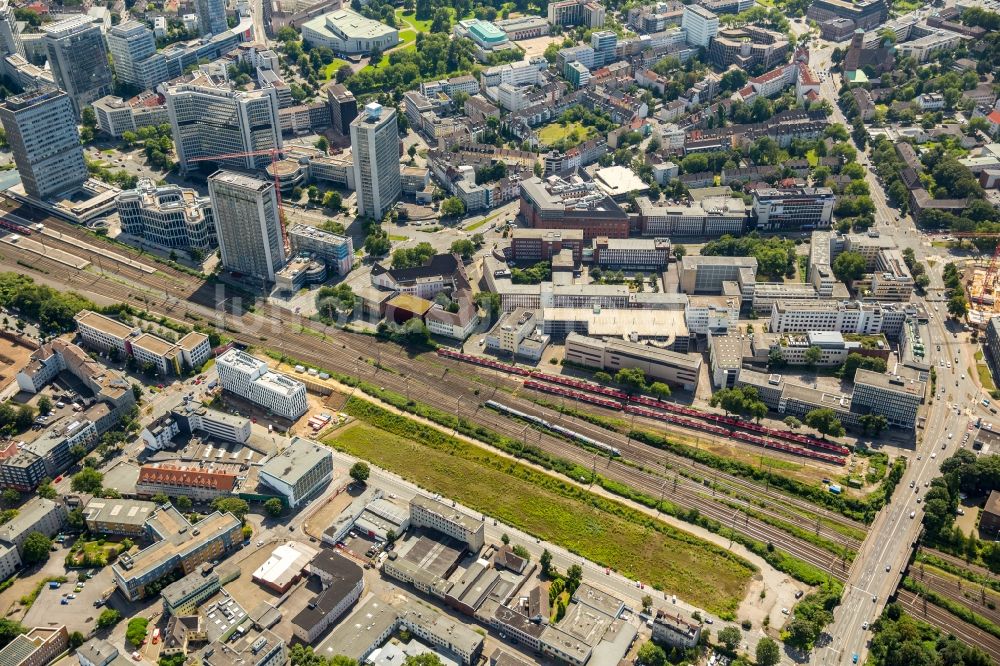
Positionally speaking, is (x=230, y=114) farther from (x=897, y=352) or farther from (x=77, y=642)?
(x=897, y=352)

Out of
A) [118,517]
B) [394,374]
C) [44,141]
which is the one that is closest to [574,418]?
[394,374]

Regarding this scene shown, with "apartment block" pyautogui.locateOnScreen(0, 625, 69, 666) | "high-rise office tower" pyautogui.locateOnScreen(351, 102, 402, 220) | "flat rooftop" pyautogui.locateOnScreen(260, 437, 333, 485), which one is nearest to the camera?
"apartment block" pyautogui.locateOnScreen(0, 625, 69, 666)

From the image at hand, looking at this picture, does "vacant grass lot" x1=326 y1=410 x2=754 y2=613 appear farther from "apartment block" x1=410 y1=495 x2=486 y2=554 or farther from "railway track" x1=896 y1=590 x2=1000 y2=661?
"railway track" x1=896 y1=590 x2=1000 y2=661

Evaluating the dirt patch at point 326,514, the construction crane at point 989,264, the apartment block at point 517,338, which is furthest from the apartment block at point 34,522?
the construction crane at point 989,264

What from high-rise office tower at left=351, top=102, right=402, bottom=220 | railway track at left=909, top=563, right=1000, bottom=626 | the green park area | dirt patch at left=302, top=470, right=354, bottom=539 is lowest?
dirt patch at left=302, top=470, right=354, bottom=539

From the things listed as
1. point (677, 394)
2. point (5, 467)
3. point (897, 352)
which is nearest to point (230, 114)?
point (5, 467)

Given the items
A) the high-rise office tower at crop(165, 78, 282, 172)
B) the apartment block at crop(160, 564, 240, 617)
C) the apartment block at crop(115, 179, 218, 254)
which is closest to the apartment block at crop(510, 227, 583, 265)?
the apartment block at crop(115, 179, 218, 254)

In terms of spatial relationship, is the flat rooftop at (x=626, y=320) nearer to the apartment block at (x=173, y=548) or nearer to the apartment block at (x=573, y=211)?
the apartment block at (x=573, y=211)
